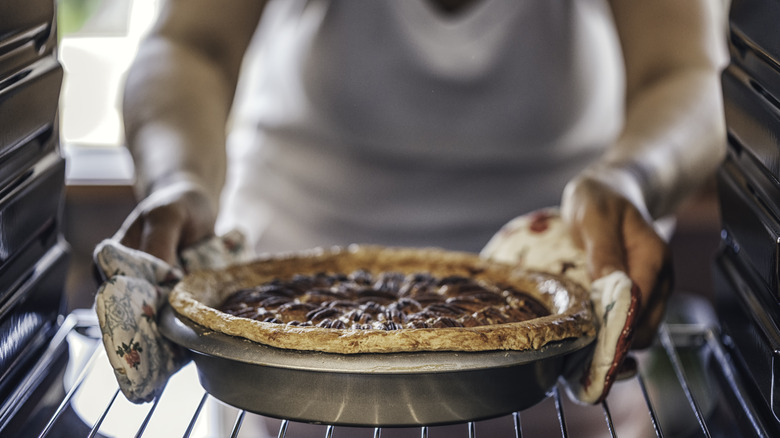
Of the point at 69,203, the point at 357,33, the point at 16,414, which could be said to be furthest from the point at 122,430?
the point at 69,203

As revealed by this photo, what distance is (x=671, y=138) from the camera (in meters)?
1.61

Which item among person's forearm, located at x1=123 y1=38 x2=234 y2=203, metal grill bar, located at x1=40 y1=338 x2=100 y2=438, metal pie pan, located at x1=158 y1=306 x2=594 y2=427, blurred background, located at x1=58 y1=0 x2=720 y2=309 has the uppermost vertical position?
blurred background, located at x1=58 y1=0 x2=720 y2=309

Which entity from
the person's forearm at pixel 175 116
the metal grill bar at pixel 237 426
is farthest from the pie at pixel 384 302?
the person's forearm at pixel 175 116

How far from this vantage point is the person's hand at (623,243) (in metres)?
1.15

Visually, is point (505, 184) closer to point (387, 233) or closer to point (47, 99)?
point (387, 233)

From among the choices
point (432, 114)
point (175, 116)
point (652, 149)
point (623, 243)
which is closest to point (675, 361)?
point (623, 243)

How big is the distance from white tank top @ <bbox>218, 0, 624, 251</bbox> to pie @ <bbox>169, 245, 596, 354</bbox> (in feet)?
1.69

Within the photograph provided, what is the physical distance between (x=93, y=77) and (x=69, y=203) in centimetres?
62

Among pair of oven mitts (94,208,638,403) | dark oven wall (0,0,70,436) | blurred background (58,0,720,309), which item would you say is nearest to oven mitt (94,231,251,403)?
pair of oven mitts (94,208,638,403)

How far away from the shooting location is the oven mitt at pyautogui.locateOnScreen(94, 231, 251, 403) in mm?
924

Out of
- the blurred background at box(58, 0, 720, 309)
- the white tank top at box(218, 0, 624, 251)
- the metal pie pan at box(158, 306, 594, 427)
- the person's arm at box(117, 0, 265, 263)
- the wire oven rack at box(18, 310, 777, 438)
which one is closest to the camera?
the metal pie pan at box(158, 306, 594, 427)

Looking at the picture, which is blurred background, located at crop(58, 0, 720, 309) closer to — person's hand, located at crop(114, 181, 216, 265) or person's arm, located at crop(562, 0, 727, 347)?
person's arm, located at crop(562, 0, 727, 347)

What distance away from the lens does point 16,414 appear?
95 centimetres

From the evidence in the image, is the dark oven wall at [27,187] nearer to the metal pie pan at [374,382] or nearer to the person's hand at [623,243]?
the metal pie pan at [374,382]
